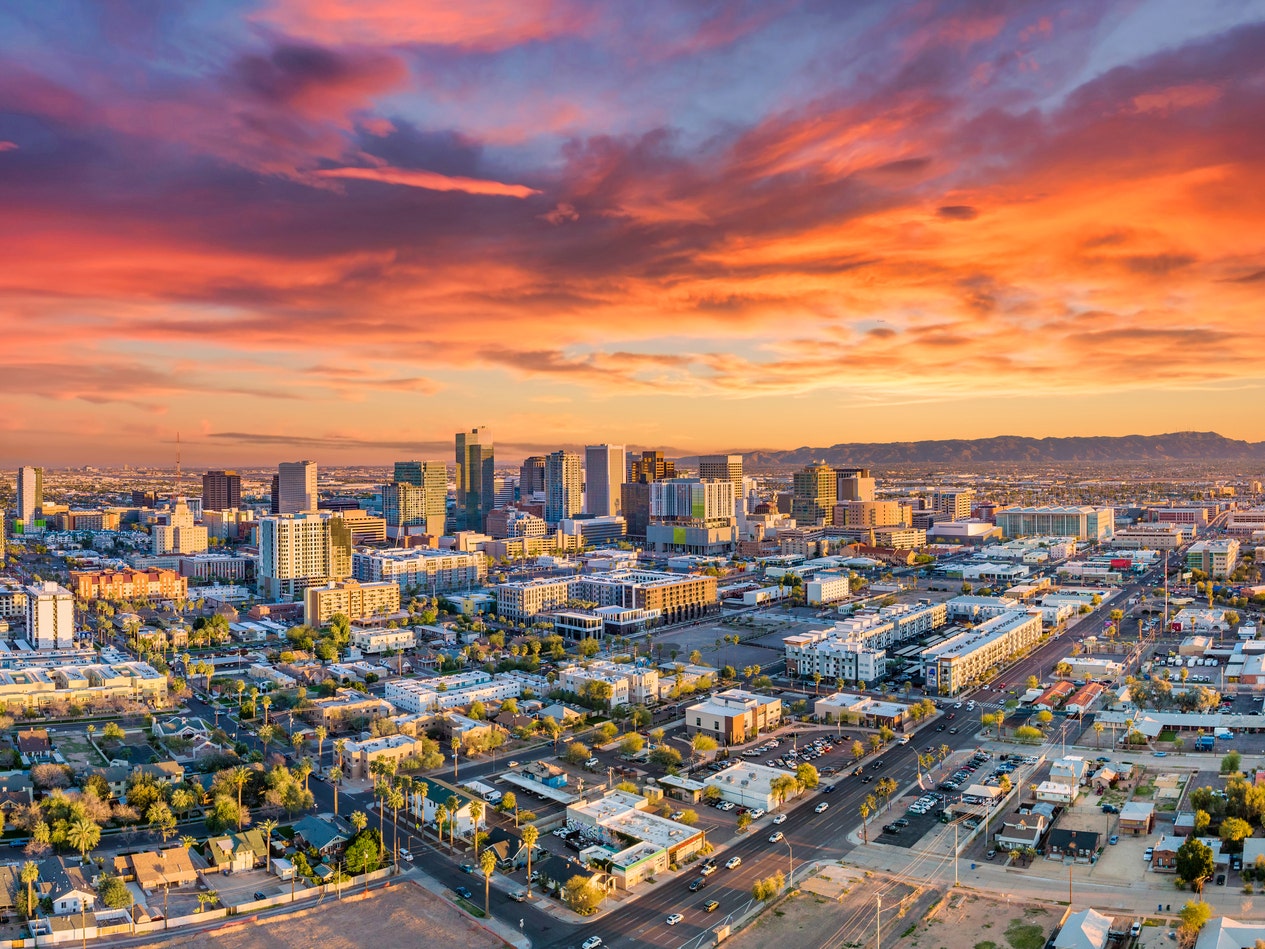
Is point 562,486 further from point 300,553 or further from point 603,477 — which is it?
point 300,553

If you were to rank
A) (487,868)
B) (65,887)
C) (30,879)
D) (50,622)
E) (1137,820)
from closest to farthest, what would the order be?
(30,879)
(65,887)
(487,868)
(1137,820)
(50,622)

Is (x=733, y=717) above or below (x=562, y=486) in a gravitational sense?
below

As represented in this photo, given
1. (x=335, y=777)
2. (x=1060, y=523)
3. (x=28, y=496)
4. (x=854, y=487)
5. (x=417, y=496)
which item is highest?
(x=854, y=487)

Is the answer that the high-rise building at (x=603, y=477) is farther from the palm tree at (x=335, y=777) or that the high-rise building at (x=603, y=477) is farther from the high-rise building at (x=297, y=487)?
the palm tree at (x=335, y=777)

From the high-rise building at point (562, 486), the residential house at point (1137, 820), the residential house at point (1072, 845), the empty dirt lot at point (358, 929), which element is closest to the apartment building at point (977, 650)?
the residential house at point (1137, 820)

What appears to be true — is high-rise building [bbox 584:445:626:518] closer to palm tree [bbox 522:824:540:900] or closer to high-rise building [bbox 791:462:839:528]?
high-rise building [bbox 791:462:839:528]

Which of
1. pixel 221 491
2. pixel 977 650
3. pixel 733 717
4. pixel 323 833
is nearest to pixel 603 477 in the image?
pixel 221 491
